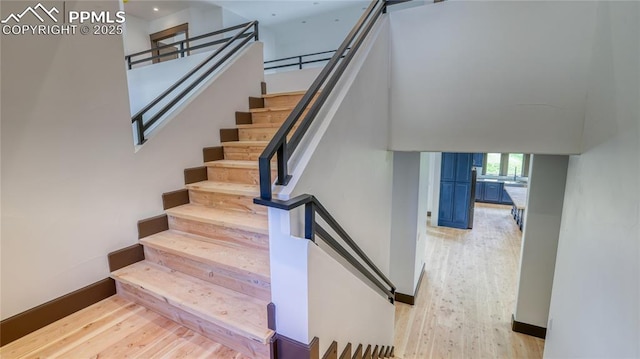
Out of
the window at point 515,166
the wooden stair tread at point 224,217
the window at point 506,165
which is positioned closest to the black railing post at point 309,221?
the wooden stair tread at point 224,217

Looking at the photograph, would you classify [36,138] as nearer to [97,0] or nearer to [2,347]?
[97,0]

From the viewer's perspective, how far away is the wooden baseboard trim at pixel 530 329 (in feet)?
13.1

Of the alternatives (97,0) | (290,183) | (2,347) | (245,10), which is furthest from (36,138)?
(245,10)

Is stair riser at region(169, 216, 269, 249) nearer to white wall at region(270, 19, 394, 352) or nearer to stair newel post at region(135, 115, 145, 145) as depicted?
white wall at region(270, 19, 394, 352)

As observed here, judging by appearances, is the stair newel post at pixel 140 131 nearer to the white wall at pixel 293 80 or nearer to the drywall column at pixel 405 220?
the white wall at pixel 293 80

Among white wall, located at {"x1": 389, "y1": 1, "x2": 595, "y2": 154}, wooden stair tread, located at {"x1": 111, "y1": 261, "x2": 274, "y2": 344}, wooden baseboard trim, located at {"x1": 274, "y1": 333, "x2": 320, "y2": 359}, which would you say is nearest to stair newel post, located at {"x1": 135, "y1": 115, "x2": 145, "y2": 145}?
wooden stair tread, located at {"x1": 111, "y1": 261, "x2": 274, "y2": 344}

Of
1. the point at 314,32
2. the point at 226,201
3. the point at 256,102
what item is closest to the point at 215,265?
the point at 226,201

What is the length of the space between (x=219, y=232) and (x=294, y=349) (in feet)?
3.49

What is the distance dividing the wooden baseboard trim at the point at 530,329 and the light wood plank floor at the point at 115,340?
4274 mm

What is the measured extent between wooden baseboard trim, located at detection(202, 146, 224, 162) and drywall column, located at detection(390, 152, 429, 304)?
104 inches

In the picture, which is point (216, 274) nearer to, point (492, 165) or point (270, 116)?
point (270, 116)

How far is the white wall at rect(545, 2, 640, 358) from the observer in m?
1.55

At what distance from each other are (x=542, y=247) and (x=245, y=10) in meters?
7.08

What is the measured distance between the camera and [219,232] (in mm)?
2162
